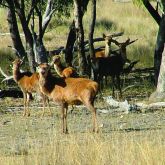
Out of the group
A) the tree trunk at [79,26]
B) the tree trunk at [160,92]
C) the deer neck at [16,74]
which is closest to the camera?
the deer neck at [16,74]

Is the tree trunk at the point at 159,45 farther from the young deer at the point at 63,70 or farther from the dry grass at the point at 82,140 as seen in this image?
the dry grass at the point at 82,140

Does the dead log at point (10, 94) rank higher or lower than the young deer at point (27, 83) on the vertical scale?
lower

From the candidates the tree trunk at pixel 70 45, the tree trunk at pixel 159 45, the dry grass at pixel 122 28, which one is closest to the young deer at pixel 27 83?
the tree trunk at pixel 159 45

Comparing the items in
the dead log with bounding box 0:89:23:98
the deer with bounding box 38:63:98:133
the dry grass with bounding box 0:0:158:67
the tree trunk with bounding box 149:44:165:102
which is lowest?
the dry grass with bounding box 0:0:158:67

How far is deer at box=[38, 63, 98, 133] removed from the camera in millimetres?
15039

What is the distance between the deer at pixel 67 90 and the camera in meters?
15.0

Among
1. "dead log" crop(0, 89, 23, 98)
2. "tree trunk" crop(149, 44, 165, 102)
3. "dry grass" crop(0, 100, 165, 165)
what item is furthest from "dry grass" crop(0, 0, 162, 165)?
"tree trunk" crop(149, 44, 165, 102)

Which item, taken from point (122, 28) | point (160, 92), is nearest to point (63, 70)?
point (160, 92)

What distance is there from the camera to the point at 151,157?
1115 cm

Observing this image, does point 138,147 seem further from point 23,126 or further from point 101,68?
point 101,68

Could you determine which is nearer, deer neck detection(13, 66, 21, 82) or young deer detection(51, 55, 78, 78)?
young deer detection(51, 55, 78, 78)

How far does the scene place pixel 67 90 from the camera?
1531 cm

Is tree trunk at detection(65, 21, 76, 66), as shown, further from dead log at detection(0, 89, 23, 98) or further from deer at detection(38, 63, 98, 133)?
deer at detection(38, 63, 98, 133)

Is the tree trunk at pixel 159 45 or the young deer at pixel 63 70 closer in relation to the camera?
the young deer at pixel 63 70
